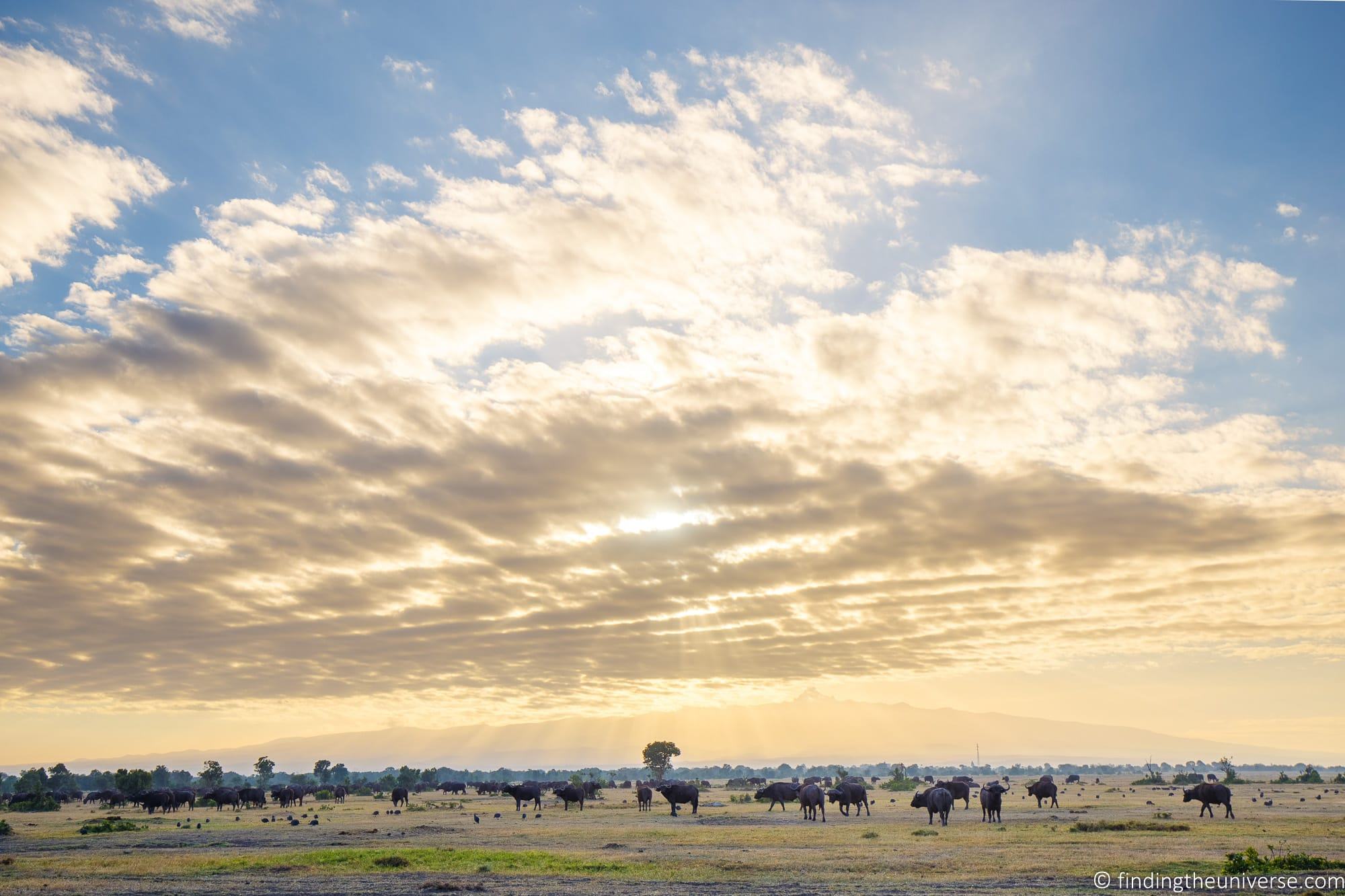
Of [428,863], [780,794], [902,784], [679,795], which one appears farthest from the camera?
[902,784]

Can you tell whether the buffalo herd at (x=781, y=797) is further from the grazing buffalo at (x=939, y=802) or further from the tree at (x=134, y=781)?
the tree at (x=134, y=781)

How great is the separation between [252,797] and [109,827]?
43446 mm

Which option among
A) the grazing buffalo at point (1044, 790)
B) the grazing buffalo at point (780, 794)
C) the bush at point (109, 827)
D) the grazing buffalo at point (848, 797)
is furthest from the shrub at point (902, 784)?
the bush at point (109, 827)

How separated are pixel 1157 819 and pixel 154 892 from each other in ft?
183

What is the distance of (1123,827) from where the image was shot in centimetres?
4816

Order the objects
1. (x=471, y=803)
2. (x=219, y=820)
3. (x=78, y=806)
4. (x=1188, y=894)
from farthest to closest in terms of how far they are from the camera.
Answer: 1. (x=78, y=806)
2. (x=471, y=803)
3. (x=219, y=820)
4. (x=1188, y=894)

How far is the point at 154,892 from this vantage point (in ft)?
94.9

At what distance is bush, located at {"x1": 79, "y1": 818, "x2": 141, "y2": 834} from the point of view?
5962 centimetres

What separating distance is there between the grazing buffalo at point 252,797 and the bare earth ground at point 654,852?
32.2m

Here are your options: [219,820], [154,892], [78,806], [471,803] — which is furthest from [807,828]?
[78,806]

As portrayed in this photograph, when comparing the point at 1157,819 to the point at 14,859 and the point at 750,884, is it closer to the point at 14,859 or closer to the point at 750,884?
the point at 750,884

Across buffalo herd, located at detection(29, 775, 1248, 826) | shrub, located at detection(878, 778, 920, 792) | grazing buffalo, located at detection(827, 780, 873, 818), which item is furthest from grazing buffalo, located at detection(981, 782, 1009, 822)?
shrub, located at detection(878, 778, 920, 792)

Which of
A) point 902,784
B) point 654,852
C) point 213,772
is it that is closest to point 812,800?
point 654,852

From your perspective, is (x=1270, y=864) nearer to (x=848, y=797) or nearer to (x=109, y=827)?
(x=848, y=797)
